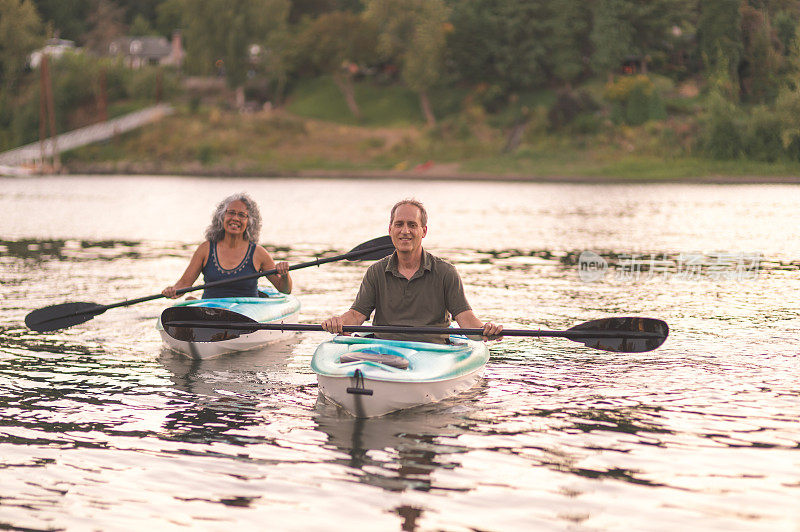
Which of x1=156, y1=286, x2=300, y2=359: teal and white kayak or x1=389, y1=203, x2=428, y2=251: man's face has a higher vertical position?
x1=389, y1=203, x2=428, y2=251: man's face

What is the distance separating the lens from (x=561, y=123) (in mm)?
77625

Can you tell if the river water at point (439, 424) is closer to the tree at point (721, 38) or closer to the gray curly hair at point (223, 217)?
the gray curly hair at point (223, 217)

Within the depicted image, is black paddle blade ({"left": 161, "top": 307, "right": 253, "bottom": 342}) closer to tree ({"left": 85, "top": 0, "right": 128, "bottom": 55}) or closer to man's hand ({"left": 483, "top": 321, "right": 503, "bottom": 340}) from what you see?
man's hand ({"left": 483, "top": 321, "right": 503, "bottom": 340})

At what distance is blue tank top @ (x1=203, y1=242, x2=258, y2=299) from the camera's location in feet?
43.7

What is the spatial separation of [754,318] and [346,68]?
81092mm

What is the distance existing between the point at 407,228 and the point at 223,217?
401 centimetres

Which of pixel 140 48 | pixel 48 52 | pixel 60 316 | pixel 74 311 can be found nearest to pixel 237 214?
pixel 74 311

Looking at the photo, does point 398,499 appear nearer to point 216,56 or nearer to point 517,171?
point 517,171

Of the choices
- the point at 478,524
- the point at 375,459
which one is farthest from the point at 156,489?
the point at 478,524

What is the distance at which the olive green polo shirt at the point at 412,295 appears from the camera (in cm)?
1000

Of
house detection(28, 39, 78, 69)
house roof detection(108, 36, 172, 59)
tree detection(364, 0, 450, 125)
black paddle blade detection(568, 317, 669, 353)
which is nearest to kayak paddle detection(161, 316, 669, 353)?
black paddle blade detection(568, 317, 669, 353)

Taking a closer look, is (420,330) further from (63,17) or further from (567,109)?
(63,17)

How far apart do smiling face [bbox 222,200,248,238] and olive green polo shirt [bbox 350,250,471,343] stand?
3.33 m

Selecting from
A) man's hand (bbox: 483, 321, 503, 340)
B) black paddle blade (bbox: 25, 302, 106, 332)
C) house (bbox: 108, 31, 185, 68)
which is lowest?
black paddle blade (bbox: 25, 302, 106, 332)
